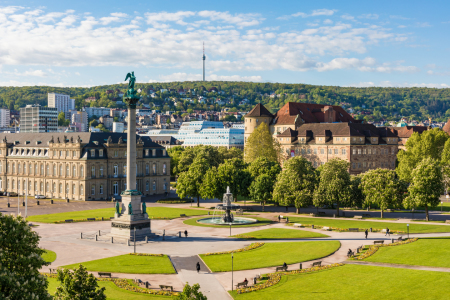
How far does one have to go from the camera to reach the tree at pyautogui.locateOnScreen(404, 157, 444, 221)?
88875 mm

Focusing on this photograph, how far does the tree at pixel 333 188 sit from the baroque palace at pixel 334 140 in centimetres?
5048

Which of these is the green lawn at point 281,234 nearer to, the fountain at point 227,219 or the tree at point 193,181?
the fountain at point 227,219

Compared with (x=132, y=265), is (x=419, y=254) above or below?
above

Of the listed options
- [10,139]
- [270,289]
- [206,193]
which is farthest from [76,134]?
[270,289]

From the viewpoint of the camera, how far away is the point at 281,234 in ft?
252

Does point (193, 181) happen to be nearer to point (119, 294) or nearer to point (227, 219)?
point (227, 219)

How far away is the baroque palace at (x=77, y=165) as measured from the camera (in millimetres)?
132125

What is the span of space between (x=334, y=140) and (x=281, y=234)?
79907mm

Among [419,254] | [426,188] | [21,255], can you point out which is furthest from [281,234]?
[21,255]

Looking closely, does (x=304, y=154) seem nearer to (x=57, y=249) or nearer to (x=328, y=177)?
(x=328, y=177)

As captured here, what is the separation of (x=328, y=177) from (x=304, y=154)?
203 feet

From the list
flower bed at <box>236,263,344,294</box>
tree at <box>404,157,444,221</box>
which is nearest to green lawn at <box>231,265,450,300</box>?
flower bed at <box>236,263,344,294</box>

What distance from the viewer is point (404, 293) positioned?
45250mm

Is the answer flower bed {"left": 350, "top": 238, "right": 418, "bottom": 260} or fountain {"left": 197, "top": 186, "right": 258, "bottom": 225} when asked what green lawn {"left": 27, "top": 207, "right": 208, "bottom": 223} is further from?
flower bed {"left": 350, "top": 238, "right": 418, "bottom": 260}
